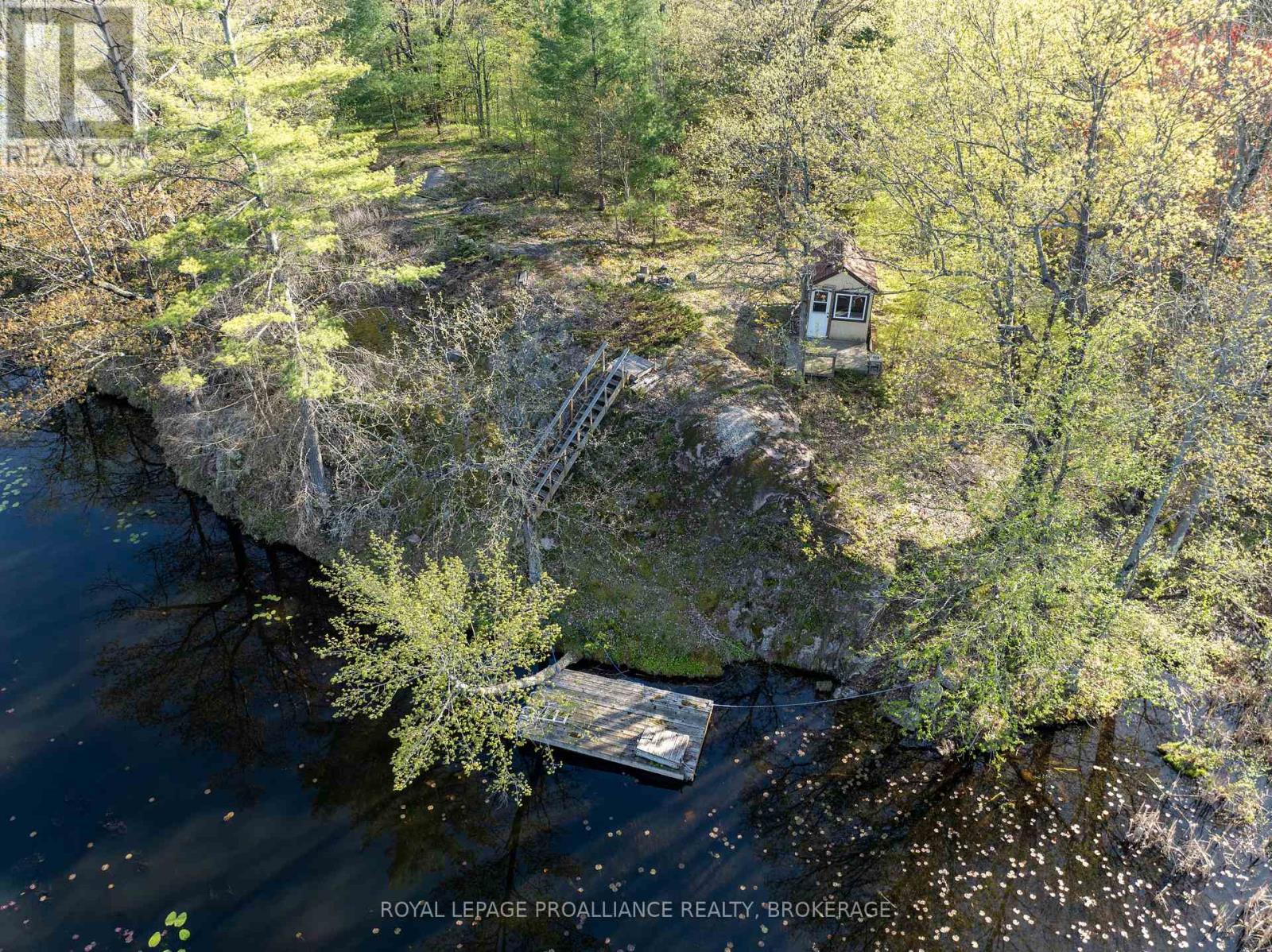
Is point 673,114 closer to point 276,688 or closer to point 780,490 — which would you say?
point 780,490

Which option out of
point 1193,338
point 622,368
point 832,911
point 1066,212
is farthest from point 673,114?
point 832,911

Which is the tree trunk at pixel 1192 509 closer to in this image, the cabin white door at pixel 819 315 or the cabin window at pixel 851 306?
the cabin window at pixel 851 306

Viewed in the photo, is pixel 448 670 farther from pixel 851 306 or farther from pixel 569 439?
pixel 851 306

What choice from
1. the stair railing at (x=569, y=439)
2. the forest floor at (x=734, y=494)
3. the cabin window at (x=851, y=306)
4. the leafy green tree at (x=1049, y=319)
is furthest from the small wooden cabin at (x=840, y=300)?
the stair railing at (x=569, y=439)

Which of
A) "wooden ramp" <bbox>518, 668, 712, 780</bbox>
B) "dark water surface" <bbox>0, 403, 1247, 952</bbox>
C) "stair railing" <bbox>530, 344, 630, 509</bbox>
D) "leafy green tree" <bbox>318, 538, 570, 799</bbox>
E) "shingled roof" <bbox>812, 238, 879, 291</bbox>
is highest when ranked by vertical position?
"shingled roof" <bbox>812, 238, 879, 291</bbox>

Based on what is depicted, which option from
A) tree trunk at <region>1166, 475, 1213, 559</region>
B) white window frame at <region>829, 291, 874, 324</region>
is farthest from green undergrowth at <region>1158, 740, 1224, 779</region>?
white window frame at <region>829, 291, 874, 324</region>

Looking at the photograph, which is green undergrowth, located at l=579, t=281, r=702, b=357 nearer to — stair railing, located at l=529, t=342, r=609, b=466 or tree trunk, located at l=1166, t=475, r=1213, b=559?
stair railing, located at l=529, t=342, r=609, b=466

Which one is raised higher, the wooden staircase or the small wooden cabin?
the small wooden cabin

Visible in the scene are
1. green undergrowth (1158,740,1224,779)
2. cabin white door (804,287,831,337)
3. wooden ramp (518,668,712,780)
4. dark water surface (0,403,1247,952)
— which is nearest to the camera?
dark water surface (0,403,1247,952)
